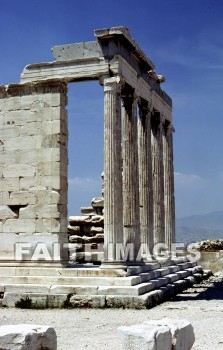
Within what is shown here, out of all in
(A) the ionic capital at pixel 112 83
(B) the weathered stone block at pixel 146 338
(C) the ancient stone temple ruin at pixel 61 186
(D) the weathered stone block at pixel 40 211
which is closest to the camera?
(B) the weathered stone block at pixel 146 338

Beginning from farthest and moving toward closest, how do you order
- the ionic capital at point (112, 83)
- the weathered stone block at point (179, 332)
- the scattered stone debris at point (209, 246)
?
the scattered stone debris at point (209, 246), the ionic capital at point (112, 83), the weathered stone block at point (179, 332)

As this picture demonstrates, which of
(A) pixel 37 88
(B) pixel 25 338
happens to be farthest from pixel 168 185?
(B) pixel 25 338

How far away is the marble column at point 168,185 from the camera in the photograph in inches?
949

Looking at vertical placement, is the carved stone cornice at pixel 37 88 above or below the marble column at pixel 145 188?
above

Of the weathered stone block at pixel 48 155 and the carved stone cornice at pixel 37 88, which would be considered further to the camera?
the carved stone cornice at pixel 37 88

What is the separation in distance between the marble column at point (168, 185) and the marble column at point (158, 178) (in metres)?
1.34

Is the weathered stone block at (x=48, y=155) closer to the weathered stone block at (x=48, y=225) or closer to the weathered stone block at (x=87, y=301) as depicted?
the weathered stone block at (x=48, y=225)

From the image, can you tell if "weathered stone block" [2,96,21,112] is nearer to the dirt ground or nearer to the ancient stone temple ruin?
the ancient stone temple ruin

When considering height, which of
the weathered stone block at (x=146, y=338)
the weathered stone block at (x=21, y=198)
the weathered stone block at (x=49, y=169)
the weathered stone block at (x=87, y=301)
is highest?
the weathered stone block at (x=49, y=169)

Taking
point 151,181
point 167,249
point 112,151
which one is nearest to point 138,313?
point 112,151

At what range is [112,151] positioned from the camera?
16.8m

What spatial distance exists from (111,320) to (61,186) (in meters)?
5.53

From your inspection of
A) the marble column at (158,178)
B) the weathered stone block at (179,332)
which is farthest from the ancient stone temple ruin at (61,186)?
the weathered stone block at (179,332)

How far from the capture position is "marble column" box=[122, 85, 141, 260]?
730 inches
